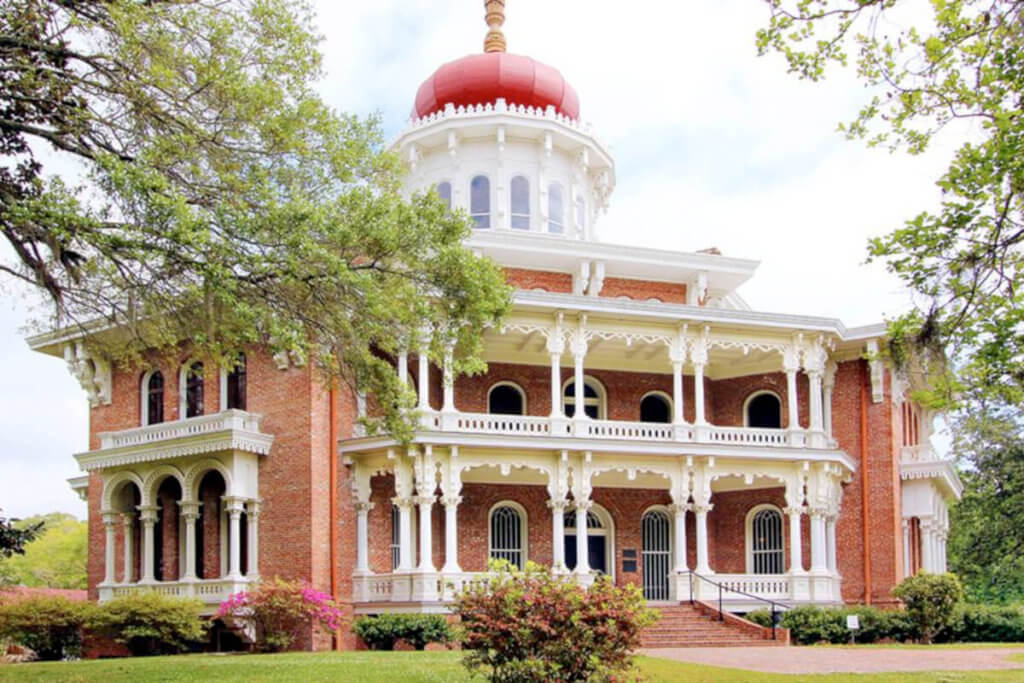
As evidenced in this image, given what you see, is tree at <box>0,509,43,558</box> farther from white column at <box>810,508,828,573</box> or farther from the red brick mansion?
white column at <box>810,508,828,573</box>

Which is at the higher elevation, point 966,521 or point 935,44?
point 935,44

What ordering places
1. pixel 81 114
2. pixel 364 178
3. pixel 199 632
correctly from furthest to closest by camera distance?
pixel 199 632 → pixel 364 178 → pixel 81 114

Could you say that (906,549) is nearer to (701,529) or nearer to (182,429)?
(701,529)

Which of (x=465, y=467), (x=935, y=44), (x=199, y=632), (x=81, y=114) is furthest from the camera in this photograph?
(x=465, y=467)

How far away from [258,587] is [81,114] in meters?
13.9

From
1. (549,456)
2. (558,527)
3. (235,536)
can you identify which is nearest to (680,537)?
(558,527)

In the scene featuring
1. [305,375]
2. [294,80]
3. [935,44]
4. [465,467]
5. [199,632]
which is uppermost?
[294,80]

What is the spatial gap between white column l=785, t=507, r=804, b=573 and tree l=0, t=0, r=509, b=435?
1414cm

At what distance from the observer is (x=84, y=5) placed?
16609 mm

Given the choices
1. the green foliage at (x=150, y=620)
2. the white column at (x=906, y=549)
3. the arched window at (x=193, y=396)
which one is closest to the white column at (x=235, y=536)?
the green foliage at (x=150, y=620)

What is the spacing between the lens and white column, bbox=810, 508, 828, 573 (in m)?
30.3

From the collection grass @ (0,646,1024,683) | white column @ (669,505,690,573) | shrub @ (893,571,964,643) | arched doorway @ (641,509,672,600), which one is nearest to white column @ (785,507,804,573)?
white column @ (669,505,690,573)

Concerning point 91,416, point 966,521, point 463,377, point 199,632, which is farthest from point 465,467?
point 966,521

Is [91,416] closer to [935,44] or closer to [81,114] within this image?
[81,114]
